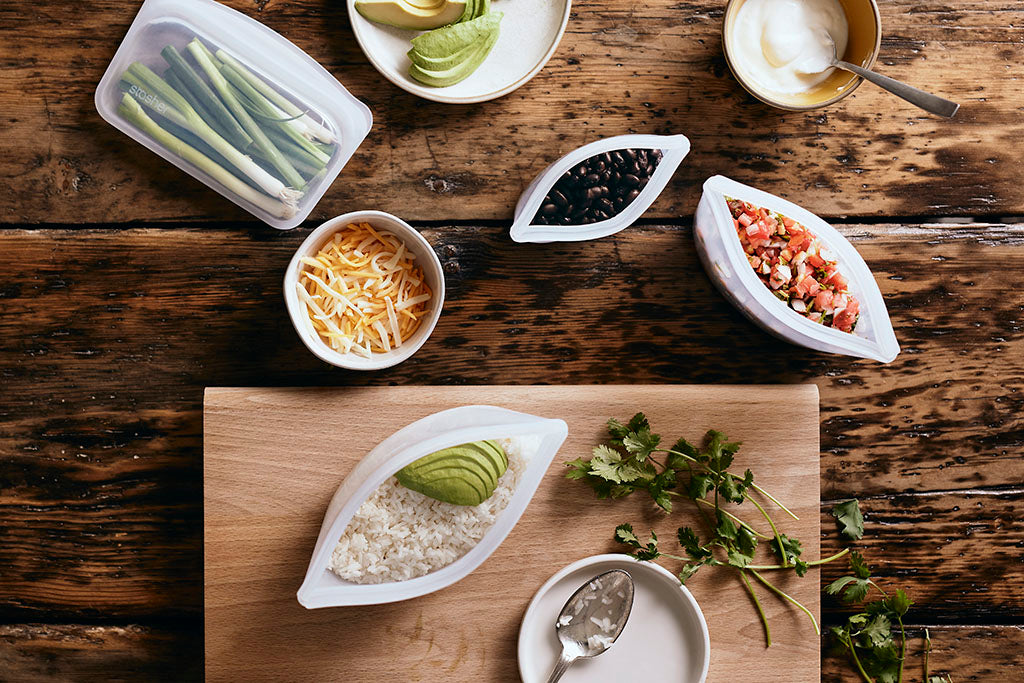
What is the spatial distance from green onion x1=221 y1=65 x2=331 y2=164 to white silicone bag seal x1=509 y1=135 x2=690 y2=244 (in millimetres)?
436

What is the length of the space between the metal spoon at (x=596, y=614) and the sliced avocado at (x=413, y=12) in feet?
3.64

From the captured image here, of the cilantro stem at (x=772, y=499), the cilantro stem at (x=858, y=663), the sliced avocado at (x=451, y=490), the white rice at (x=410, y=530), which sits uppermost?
the sliced avocado at (x=451, y=490)

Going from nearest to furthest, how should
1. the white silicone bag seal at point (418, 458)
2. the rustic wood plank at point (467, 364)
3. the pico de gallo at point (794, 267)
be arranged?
the white silicone bag seal at point (418, 458) < the pico de gallo at point (794, 267) < the rustic wood plank at point (467, 364)

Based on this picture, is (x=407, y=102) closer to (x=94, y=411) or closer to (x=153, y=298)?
(x=153, y=298)

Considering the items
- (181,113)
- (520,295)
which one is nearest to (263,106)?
(181,113)

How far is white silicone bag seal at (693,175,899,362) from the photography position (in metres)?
1.41

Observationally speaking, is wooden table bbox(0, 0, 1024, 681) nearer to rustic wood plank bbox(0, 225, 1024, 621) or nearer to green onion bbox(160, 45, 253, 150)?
rustic wood plank bbox(0, 225, 1024, 621)

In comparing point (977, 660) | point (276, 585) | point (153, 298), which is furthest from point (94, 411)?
point (977, 660)

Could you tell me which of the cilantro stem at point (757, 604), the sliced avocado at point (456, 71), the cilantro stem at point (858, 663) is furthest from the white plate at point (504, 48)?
the cilantro stem at point (858, 663)

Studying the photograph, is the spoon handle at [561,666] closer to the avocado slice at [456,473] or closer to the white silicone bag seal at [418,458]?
the white silicone bag seal at [418,458]

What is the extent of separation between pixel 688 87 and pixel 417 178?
0.59 metres

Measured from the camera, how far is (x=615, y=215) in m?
1.48

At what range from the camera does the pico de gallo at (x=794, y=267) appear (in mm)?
1421

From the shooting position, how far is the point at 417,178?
1541 mm
